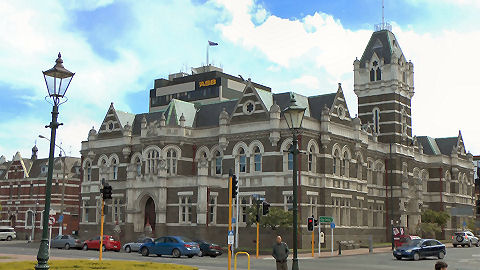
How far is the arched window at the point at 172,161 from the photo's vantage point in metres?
56.5

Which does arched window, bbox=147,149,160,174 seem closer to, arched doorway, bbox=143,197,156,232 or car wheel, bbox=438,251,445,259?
arched doorway, bbox=143,197,156,232

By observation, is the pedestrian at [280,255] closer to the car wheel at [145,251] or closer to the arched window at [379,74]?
the car wheel at [145,251]

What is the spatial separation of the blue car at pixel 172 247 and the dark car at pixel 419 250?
13449mm

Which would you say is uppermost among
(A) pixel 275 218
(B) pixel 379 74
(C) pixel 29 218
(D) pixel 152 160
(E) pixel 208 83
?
(E) pixel 208 83

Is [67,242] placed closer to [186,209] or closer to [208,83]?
[186,209]

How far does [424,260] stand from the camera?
38.6 m

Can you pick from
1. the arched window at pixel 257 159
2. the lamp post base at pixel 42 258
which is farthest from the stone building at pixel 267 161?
the lamp post base at pixel 42 258

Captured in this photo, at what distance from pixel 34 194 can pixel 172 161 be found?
35.6 metres

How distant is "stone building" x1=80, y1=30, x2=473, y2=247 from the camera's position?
5156 centimetres

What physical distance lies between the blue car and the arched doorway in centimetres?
1549

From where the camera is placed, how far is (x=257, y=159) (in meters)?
52.4

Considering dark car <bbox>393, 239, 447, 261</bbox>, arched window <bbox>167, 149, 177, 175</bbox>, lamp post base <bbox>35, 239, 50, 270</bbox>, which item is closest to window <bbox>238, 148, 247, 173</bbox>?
arched window <bbox>167, 149, 177, 175</bbox>

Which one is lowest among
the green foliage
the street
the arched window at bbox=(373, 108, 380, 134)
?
the street

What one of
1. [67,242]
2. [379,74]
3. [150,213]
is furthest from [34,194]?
[379,74]
